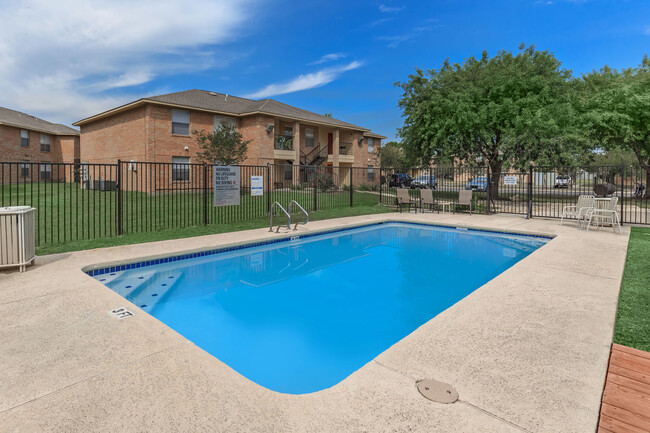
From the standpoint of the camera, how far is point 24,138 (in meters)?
32.4

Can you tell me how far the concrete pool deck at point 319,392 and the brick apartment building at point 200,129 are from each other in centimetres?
1613

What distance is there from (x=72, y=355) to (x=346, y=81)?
131ft

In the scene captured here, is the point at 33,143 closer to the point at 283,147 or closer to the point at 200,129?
the point at 200,129

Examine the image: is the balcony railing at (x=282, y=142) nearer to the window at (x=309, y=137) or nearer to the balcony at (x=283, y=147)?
the balcony at (x=283, y=147)

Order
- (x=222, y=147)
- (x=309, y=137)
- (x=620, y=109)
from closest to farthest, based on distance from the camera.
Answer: (x=222, y=147) < (x=620, y=109) < (x=309, y=137)

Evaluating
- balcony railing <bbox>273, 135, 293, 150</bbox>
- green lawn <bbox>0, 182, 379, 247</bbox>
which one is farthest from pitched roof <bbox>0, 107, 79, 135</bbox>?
green lawn <bbox>0, 182, 379, 247</bbox>

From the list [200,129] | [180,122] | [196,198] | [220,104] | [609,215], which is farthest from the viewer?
[220,104]

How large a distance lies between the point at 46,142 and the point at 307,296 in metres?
40.3

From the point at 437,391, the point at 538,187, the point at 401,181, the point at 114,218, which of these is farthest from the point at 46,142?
the point at 437,391

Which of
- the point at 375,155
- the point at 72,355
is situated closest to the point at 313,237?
the point at 72,355

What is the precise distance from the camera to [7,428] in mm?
2217

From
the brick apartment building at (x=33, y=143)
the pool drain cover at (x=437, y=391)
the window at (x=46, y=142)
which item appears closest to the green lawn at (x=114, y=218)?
the pool drain cover at (x=437, y=391)

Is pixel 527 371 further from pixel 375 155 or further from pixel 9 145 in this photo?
pixel 9 145

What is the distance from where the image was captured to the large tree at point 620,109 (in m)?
20.9
